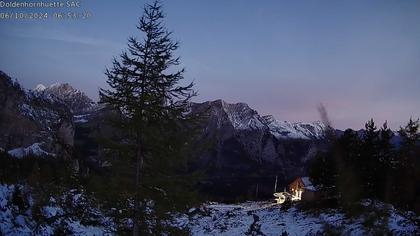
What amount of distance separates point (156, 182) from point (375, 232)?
516 inches

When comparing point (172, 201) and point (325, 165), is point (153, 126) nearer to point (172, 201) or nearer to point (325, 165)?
point (172, 201)

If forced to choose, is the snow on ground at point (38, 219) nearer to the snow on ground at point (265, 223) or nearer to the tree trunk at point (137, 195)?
the tree trunk at point (137, 195)

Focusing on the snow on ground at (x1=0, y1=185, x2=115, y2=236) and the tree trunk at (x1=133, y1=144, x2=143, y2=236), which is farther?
the snow on ground at (x1=0, y1=185, x2=115, y2=236)

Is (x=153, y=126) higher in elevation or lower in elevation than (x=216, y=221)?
higher

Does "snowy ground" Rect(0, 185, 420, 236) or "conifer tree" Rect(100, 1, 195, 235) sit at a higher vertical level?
"conifer tree" Rect(100, 1, 195, 235)

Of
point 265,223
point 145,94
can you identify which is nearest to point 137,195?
point 145,94

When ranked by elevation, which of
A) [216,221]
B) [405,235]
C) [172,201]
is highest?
[172,201]

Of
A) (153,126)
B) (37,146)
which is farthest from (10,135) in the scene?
(153,126)

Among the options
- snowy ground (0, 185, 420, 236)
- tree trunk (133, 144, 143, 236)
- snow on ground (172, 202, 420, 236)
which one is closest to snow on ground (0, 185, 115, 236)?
snowy ground (0, 185, 420, 236)

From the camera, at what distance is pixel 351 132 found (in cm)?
3912

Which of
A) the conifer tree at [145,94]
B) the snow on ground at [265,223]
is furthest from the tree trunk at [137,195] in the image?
the snow on ground at [265,223]

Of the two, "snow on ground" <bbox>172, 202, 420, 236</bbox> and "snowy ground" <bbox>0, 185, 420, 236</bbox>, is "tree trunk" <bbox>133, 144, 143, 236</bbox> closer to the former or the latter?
"snowy ground" <bbox>0, 185, 420, 236</bbox>

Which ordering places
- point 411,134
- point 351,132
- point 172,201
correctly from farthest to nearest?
point 351,132
point 411,134
point 172,201

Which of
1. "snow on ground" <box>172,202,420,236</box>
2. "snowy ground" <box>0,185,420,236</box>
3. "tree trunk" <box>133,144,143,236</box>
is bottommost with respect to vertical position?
"snow on ground" <box>172,202,420,236</box>
